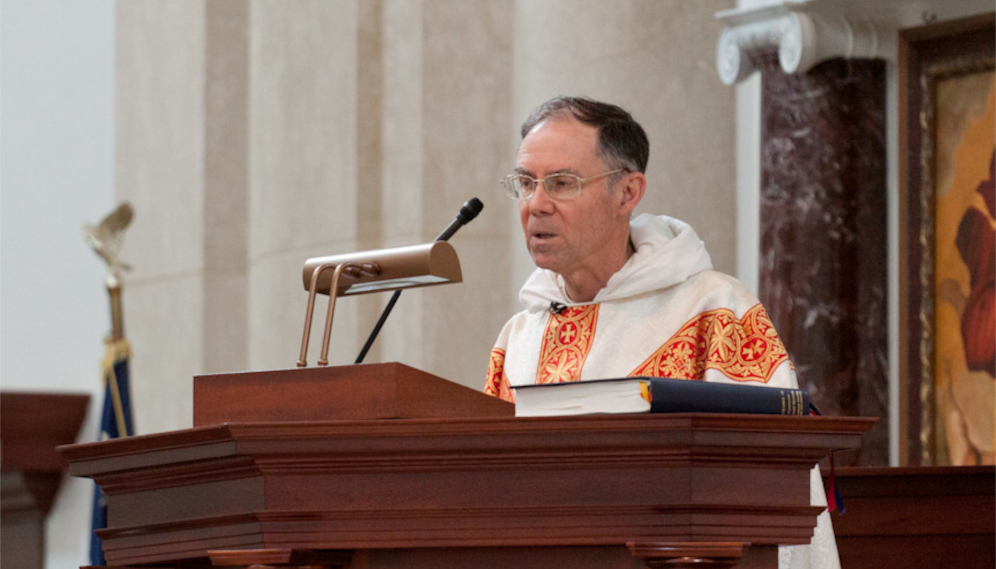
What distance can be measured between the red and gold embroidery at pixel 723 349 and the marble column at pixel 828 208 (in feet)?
7.68

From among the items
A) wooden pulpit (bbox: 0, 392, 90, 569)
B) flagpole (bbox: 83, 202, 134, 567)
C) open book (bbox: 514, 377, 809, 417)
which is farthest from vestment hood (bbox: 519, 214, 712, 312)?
wooden pulpit (bbox: 0, 392, 90, 569)

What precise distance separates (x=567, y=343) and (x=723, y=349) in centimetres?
43

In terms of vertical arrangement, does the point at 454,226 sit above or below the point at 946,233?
below

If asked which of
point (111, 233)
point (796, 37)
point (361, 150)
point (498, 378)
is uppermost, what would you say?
point (796, 37)

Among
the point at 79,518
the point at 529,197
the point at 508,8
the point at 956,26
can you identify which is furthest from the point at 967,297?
the point at 79,518

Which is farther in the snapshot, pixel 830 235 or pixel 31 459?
pixel 31 459

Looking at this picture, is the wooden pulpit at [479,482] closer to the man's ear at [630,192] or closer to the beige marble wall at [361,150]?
the man's ear at [630,192]

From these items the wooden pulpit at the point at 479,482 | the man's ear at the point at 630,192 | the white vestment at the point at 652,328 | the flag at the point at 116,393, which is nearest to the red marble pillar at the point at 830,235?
the white vestment at the point at 652,328

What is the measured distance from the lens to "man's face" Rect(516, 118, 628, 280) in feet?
10.5

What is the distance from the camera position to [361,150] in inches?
272

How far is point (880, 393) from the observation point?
18.3ft

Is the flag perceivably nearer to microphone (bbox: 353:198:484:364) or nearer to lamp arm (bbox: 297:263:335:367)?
microphone (bbox: 353:198:484:364)

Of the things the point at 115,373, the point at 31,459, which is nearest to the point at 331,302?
the point at 115,373

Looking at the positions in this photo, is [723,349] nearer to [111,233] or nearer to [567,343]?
[567,343]
